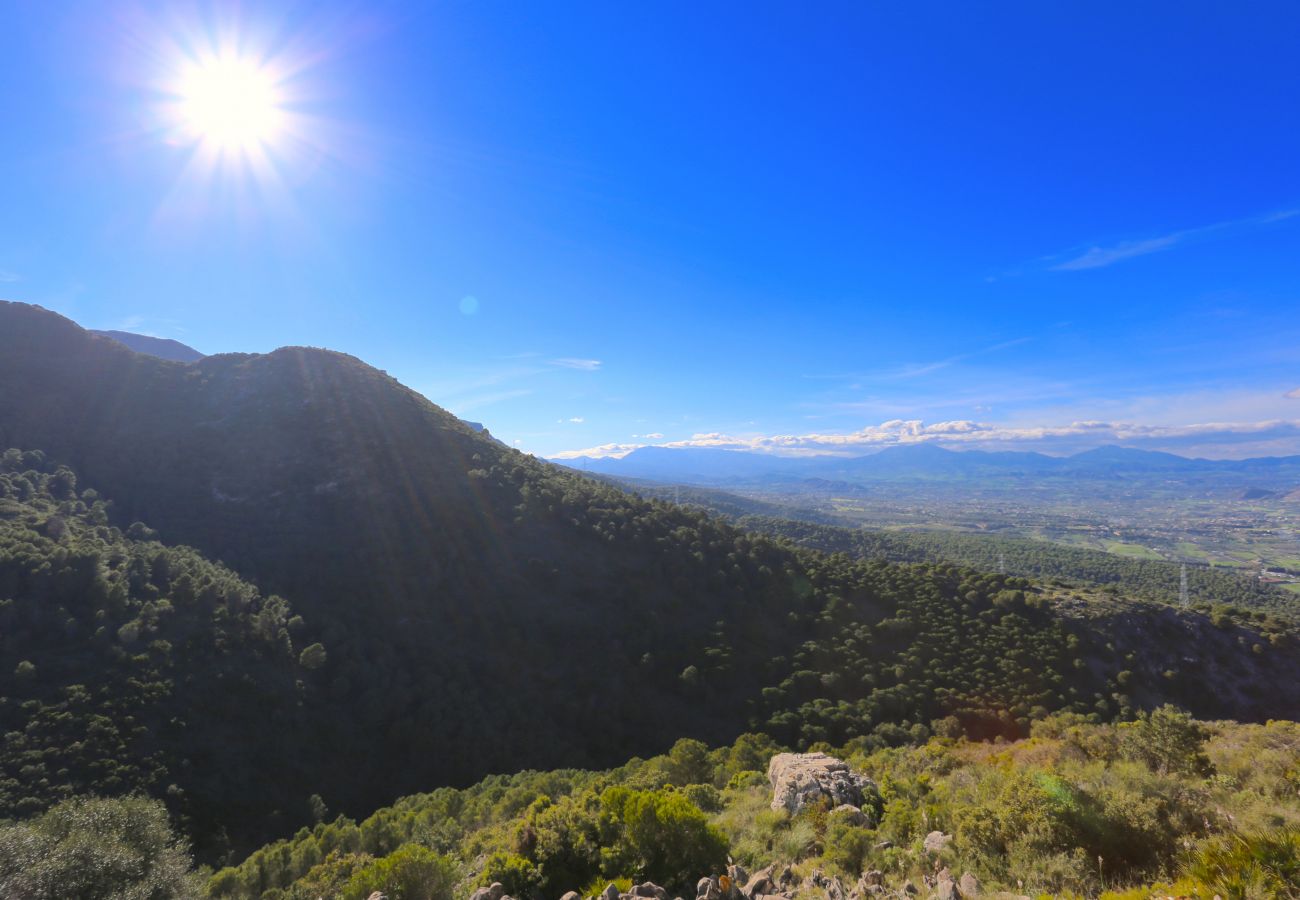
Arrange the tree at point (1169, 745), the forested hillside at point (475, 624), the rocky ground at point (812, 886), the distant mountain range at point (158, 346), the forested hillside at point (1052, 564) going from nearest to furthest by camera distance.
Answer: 1. the rocky ground at point (812, 886)
2. the tree at point (1169, 745)
3. the forested hillside at point (475, 624)
4. the forested hillside at point (1052, 564)
5. the distant mountain range at point (158, 346)

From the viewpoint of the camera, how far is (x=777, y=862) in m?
11.3

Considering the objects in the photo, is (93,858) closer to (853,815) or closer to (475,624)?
(853,815)

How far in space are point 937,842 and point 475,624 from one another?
37.8 m

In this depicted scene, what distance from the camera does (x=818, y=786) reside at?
14.5 metres

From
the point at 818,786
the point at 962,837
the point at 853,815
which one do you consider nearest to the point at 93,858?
the point at 818,786

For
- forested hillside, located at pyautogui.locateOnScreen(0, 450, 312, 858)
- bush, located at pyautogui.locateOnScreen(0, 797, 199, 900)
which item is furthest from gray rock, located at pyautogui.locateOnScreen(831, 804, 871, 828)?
forested hillside, located at pyautogui.locateOnScreen(0, 450, 312, 858)

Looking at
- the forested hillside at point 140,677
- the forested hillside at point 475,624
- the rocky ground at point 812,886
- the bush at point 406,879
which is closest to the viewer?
the rocky ground at point 812,886

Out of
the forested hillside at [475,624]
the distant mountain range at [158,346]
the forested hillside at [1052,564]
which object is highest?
the distant mountain range at [158,346]

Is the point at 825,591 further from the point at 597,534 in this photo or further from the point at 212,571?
the point at 212,571

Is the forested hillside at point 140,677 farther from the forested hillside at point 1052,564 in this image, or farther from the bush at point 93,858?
the forested hillside at point 1052,564

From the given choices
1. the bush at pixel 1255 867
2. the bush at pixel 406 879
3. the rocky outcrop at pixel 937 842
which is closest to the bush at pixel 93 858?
the bush at pixel 406 879

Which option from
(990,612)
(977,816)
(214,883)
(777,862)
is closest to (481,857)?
(777,862)

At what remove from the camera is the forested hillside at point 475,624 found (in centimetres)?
3045

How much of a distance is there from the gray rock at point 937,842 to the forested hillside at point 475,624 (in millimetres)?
22193
